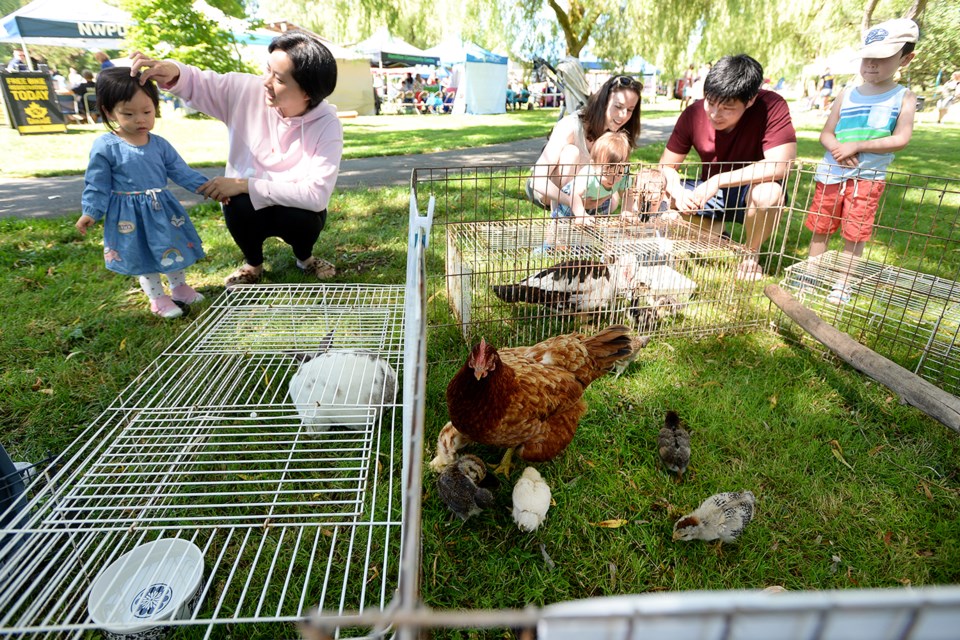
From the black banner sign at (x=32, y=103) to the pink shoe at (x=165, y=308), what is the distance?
1184cm

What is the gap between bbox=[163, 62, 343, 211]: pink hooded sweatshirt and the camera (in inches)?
130

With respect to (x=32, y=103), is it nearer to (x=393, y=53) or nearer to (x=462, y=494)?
(x=462, y=494)

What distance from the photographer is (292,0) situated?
13477 mm

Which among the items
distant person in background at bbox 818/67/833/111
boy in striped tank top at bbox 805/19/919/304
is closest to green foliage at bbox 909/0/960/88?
distant person in background at bbox 818/67/833/111

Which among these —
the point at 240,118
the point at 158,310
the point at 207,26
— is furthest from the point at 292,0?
the point at 158,310

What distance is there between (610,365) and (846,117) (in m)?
3.10

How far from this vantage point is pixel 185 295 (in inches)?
136

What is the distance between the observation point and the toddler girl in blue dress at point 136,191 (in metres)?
2.89

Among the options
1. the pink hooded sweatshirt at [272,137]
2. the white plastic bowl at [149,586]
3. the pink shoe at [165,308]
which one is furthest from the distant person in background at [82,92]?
the white plastic bowl at [149,586]

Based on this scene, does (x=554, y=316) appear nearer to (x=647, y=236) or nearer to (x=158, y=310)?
(x=647, y=236)

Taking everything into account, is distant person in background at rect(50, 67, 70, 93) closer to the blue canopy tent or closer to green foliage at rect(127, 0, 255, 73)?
the blue canopy tent

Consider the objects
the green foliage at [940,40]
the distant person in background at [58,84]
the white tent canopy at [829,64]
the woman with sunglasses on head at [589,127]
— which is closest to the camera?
the woman with sunglasses on head at [589,127]

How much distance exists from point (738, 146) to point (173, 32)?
1030 centimetres

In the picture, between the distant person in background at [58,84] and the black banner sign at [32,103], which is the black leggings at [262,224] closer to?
the black banner sign at [32,103]
